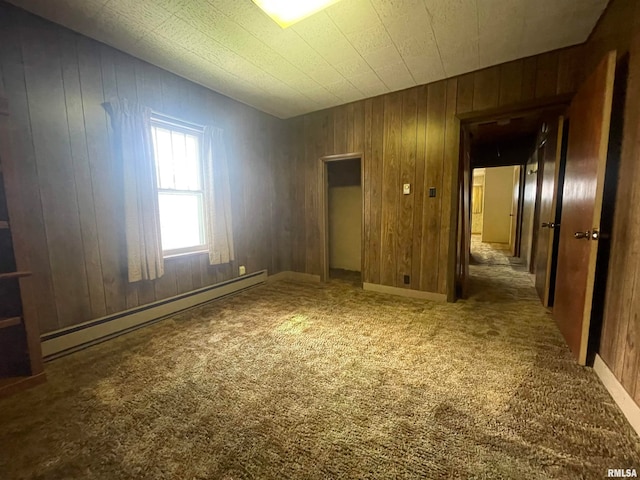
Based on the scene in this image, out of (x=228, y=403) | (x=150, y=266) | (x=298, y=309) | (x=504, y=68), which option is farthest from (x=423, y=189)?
(x=150, y=266)

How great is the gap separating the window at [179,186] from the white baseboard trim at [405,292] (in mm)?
2234

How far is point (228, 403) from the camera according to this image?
1503 millimetres

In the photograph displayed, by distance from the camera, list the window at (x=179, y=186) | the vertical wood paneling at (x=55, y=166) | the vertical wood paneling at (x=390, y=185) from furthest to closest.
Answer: the vertical wood paneling at (x=390, y=185), the window at (x=179, y=186), the vertical wood paneling at (x=55, y=166)

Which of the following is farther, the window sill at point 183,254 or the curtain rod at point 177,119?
the window sill at point 183,254

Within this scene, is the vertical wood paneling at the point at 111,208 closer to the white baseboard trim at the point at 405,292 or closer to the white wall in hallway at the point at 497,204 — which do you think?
the white baseboard trim at the point at 405,292

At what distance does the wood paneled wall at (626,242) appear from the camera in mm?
1373

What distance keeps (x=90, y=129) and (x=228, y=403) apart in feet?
7.91

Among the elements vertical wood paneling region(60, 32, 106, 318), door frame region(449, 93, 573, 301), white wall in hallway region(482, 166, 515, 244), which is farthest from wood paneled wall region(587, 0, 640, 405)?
white wall in hallway region(482, 166, 515, 244)

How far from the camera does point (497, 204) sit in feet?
25.5

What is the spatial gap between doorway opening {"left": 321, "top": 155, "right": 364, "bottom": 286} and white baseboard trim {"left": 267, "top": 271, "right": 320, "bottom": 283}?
0.38 m

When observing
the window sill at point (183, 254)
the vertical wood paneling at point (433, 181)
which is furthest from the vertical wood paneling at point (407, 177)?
the window sill at point (183, 254)

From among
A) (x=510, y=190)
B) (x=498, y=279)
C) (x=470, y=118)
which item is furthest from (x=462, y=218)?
(x=510, y=190)

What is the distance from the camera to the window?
277 centimetres

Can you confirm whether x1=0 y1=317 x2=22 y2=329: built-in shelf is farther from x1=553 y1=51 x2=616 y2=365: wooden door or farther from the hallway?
the hallway
